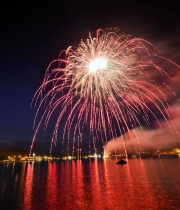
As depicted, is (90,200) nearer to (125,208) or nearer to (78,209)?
(78,209)

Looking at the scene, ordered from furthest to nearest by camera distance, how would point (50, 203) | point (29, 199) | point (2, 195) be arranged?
point (2, 195)
point (29, 199)
point (50, 203)

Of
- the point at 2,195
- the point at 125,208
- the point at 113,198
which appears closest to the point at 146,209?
the point at 125,208

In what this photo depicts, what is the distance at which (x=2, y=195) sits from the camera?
45438 mm

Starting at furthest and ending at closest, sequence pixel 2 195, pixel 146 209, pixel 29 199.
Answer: pixel 2 195 < pixel 29 199 < pixel 146 209

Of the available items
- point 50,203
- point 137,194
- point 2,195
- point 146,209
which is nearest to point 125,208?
point 146,209

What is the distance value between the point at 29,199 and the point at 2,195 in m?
8.19

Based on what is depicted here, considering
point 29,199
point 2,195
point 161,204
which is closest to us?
point 161,204

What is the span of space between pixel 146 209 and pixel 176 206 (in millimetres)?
5575

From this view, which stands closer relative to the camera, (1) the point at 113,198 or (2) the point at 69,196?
(1) the point at 113,198

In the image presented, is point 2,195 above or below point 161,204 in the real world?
above

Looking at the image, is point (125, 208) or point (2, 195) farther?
point (2, 195)

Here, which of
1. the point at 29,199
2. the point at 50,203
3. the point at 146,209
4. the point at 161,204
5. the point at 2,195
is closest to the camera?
the point at 146,209

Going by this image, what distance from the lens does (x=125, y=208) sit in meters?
32.7

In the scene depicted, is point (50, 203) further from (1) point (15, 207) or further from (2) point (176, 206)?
(2) point (176, 206)
